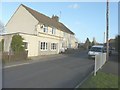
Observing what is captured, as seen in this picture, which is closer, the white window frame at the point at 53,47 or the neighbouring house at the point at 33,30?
the neighbouring house at the point at 33,30

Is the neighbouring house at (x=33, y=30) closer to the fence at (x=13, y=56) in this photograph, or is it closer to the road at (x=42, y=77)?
the fence at (x=13, y=56)

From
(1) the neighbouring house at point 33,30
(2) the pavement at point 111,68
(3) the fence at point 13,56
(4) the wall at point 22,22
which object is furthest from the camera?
(4) the wall at point 22,22

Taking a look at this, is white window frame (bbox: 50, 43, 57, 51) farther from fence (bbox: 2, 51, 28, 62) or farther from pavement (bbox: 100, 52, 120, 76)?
pavement (bbox: 100, 52, 120, 76)

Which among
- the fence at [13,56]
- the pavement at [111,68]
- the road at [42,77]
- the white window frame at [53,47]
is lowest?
the pavement at [111,68]

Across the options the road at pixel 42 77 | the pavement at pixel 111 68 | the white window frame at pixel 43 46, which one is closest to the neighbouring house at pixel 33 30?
the white window frame at pixel 43 46

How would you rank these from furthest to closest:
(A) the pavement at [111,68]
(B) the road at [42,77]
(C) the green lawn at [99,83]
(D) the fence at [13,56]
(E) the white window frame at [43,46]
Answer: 1. (E) the white window frame at [43,46]
2. (D) the fence at [13,56]
3. (A) the pavement at [111,68]
4. (B) the road at [42,77]
5. (C) the green lawn at [99,83]

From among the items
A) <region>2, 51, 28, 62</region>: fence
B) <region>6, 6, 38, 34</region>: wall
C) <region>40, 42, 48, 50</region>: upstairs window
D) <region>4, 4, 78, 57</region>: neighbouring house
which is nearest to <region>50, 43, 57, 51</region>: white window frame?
<region>4, 4, 78, 57</region>: neighbouring house

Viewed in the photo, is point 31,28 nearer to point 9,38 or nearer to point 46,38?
point 46,38

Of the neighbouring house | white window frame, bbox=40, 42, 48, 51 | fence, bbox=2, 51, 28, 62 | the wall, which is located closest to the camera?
fence, bbox=2, 51, 28, 62

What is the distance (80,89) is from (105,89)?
3.27ft

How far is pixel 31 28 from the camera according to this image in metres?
37.6

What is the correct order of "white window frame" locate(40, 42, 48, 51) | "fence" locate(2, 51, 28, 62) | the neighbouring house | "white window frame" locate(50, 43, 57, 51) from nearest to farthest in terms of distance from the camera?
"fence" locate(2, 51, 28, 62)
the neighbouring house
"white window frame" locate(40, 42, 48, 51)
"white window frame" locate(50, 43, 57, 51)

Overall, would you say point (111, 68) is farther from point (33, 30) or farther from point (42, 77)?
point (33, 30)

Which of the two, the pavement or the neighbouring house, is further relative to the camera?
the neighbouring house
